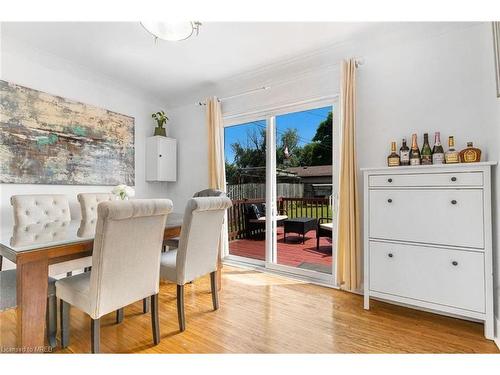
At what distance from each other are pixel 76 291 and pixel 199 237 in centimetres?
81

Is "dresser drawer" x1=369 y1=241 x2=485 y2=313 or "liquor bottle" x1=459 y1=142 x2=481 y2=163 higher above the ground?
"liquor bottle" x1=459 y1=142 x2=481 y2=163

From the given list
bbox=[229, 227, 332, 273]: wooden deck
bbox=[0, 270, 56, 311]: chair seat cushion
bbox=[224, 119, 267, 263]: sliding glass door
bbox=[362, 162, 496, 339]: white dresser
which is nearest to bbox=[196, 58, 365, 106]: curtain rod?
bbox=[224, 119, 267, 263]: sliding glass door

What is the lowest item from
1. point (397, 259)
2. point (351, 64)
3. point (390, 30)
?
point (397, 259)

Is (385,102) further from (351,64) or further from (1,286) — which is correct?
(1,286)

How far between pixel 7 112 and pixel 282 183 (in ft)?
9.83

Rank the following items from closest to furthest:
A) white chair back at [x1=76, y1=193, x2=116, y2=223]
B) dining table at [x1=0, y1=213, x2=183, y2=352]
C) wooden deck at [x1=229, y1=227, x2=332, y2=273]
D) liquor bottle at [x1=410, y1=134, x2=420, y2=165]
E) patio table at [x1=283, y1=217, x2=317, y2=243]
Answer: dining table at [x1=0, y1=213, x2=183, y2=352], liquor bottle at [x1=410, y1=134, x2=420, y2=165], white chair back at [x1=76, y1=193, x2=116, y2=223], wooden deck at [x1=229, y1=227, x2=332, y2=273], patio table at [x1=283, y1=217, x2=317, y2=243]

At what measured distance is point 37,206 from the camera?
7.50 feet

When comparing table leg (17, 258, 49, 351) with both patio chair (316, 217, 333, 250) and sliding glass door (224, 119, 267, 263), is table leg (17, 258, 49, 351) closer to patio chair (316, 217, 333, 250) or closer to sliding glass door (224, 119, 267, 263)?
sliding glass door (224, 119, 267, 263)

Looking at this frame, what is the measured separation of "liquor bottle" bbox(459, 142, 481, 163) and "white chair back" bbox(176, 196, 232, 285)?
1.84m

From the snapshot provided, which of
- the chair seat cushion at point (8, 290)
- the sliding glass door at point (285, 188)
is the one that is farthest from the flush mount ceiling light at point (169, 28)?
the chair seat cushion at point (8, 290)

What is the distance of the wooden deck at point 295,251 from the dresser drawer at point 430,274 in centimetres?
94

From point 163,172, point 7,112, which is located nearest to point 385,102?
point 163,172

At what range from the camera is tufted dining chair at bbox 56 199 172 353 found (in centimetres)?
131

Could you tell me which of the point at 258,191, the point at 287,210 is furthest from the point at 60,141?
the point at 287,210
